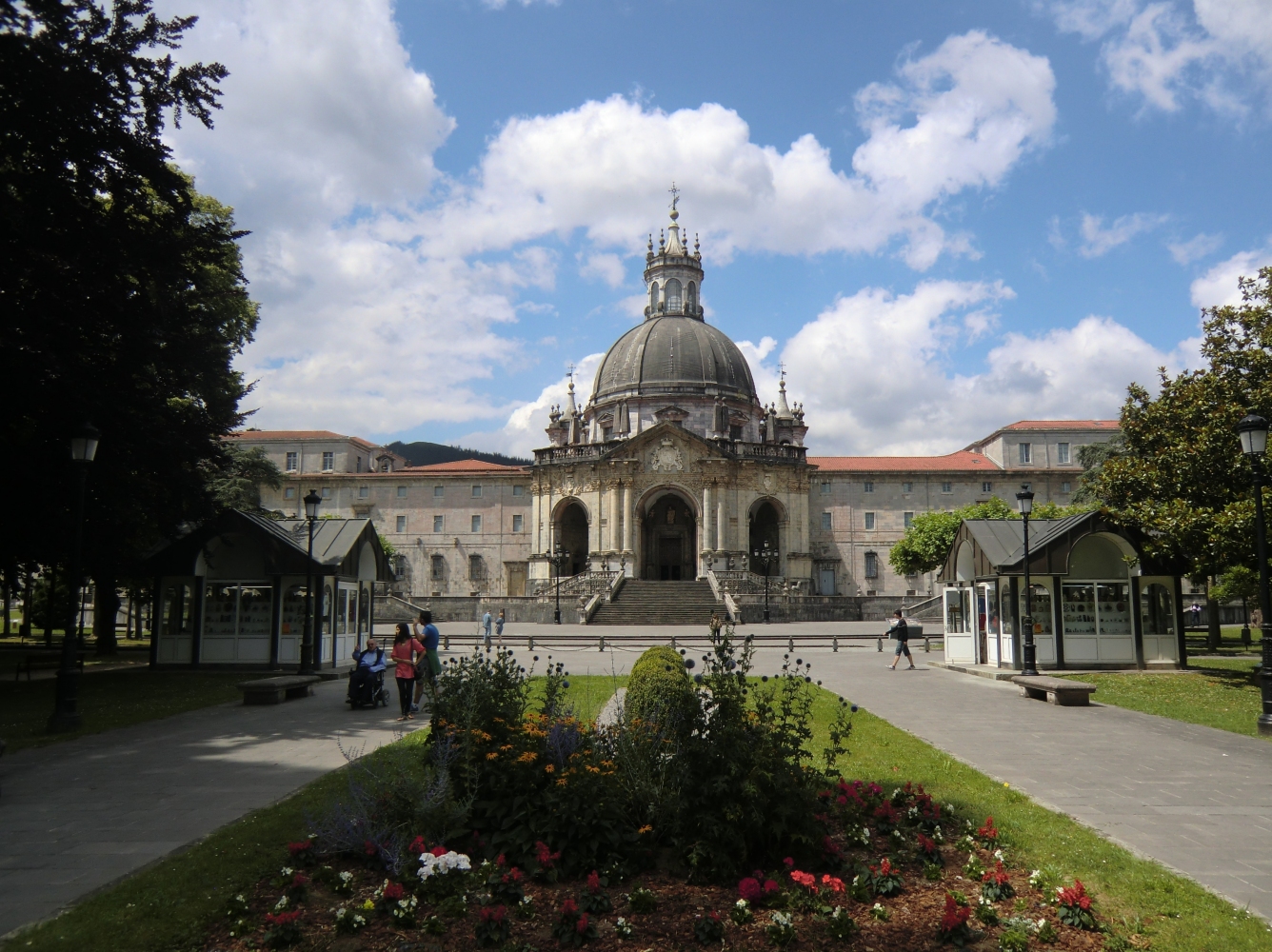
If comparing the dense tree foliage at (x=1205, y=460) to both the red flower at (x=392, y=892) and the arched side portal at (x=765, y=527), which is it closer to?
the red flower at (x=392, y=892)

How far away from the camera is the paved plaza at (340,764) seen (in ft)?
21.9

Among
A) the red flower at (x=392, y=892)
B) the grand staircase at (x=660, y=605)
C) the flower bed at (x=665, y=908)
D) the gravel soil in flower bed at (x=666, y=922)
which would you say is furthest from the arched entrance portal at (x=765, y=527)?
the red flower at (x=392, y=892)

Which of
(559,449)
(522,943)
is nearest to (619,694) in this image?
(522,943)

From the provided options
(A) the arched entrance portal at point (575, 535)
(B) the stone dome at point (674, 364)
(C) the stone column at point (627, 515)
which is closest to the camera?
(C) the stone column at point (627, 515)

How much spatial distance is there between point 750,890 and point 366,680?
11.0m

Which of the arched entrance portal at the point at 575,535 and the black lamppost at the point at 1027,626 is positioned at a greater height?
the arched entrance portal at the point at 575,535

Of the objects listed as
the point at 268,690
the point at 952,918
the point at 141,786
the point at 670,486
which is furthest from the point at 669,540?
the point at 952,918

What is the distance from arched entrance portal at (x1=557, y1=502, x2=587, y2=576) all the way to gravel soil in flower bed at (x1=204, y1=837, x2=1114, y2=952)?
56.7m

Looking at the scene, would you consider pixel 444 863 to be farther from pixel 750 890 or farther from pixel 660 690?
pixel 660 690

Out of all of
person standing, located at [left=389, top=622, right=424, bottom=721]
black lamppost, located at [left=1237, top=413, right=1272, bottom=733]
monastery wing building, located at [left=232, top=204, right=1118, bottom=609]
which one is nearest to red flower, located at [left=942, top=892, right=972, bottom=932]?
person standing, located at [left=389, top=622, right=424, bottom=721]

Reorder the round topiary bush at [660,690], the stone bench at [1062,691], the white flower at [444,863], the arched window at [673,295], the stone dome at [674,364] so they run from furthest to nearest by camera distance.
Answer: the arched window at [673,295]
the stone dome at [674,364]
the stone bench at [1062,691]
the round topiary bush at [660,690]
the white flower at [444,863]

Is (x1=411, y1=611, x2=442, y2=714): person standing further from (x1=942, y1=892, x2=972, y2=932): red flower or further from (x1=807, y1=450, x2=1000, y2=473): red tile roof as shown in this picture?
(x1=807, y1=450, x2=1000, y2=473): red tile roof

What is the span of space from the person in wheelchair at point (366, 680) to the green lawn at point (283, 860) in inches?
245

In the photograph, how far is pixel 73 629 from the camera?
493 inches
